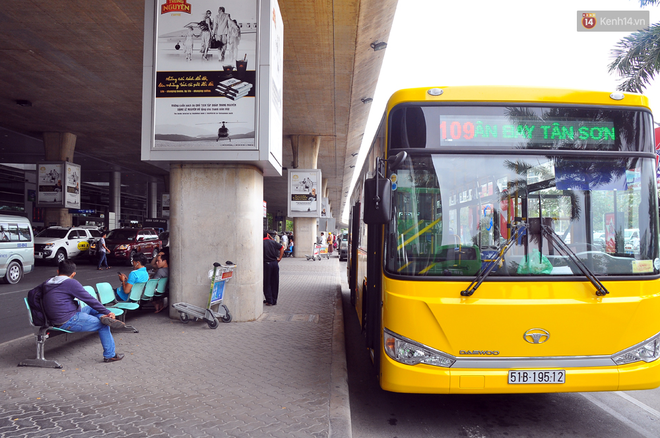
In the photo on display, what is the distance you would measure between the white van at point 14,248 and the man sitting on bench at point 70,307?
11.6 metres

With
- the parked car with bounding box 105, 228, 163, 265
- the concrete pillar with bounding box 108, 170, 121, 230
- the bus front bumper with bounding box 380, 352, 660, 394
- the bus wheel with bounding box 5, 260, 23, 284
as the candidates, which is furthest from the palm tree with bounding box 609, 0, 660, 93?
the concrete pillar with bounding box 108, 170, 121, 230

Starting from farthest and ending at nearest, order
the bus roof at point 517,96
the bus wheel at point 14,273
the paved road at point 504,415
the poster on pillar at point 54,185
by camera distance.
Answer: the poster on pillar at point 54,185
the bus wheel at point 14,273
the bus roof at point 517,96
the paved road at point 504,415

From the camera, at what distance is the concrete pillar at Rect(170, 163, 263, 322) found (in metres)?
8.34

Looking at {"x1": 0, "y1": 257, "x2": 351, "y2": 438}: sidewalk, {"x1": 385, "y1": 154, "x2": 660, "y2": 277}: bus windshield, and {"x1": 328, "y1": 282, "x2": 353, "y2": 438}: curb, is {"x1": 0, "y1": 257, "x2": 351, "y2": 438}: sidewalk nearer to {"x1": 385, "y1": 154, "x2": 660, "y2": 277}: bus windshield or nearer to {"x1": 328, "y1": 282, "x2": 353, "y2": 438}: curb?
{"x1": 328, "y1": 282, "x2": 353, "y2": 438}: curb

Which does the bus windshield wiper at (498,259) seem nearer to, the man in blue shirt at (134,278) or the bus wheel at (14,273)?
the man in blue shirt at (134,278)

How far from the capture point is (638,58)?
43.0 ft

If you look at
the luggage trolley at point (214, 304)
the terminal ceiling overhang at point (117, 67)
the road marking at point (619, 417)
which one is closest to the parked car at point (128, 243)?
the terminal ceiling overhang at point (117, 67)

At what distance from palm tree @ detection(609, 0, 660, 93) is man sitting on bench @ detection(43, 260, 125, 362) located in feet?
47.8

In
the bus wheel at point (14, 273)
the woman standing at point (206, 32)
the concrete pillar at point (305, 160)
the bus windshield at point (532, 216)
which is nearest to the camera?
the bus windshield at point (532, 216)

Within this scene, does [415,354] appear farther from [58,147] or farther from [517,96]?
[58,147]

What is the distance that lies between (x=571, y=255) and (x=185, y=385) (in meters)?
4.15

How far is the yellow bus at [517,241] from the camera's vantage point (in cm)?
402

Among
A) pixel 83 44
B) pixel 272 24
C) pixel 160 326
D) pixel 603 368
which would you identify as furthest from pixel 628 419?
pixel 83 44

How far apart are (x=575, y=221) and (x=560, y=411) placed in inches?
83.6
